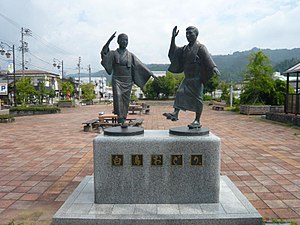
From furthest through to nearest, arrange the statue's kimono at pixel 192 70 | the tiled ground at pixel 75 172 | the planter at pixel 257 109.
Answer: the planter at pixel 257 109
the statue's kimono at pixel 192 70
the tiled ground at pixel 75 172

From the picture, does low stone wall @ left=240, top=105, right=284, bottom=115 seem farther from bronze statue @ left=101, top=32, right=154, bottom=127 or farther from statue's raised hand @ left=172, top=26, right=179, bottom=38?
statue's raised hand @ left=172, top=26, right=179, bottom=38

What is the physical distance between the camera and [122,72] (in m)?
4.57

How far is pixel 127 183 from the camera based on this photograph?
399 cm

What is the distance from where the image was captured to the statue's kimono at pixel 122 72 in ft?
14.7

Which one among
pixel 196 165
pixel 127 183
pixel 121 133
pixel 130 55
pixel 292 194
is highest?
pixel 130 55

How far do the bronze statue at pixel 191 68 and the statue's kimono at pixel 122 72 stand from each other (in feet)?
2.00

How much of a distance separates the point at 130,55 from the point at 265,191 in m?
3.35

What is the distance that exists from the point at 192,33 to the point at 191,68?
54 cm

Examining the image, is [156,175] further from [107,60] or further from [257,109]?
[257,109]

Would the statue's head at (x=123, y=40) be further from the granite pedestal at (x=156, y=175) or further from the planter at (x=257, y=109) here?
the planter at (x=257, y=109)

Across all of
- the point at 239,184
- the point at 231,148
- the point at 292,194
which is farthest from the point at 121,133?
the point at 231,148

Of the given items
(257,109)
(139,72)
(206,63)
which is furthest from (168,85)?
(206,63)

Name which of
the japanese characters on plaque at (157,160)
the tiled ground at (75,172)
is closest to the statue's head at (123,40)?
the japanese characters on plaque at (157,160)

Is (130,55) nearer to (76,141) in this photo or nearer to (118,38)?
(118,38)
